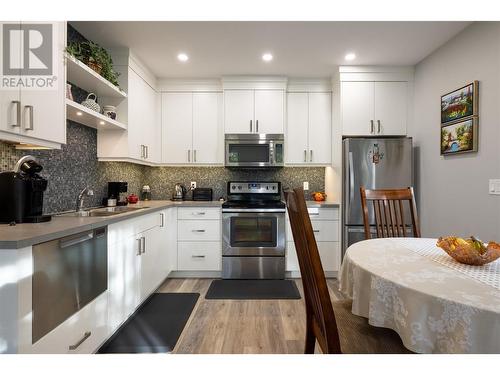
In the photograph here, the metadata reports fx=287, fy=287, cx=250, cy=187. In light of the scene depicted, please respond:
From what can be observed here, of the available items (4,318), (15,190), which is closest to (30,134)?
(15,190)

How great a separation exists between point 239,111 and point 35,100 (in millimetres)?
2272

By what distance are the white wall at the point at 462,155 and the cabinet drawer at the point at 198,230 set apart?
7.59 feet

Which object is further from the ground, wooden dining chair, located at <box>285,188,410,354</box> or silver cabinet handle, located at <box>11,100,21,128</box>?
silver cabinet handle, located at <box>11,100,21,128</box>

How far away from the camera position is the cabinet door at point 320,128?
12.0 ft

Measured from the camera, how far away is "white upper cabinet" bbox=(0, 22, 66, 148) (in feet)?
4.89

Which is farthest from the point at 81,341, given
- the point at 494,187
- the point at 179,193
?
the point at 494,187

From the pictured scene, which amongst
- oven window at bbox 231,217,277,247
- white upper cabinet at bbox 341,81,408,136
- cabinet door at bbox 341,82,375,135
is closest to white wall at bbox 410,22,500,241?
white upper cabinet at bbox 341,81,408,136

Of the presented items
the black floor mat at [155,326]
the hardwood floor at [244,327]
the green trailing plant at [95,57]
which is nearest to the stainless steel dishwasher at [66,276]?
the black floor mat at [155,326]

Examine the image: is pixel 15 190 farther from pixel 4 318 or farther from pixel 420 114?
pixel 420 114

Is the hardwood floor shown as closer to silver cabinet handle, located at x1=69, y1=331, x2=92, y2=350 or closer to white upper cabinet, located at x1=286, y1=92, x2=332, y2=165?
silver cabinet handle, located at x1=69, y1=331, x2=92, y2=350

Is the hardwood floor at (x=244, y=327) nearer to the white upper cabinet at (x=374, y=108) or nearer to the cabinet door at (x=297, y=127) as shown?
the cabinet door at (x=297, y=127)

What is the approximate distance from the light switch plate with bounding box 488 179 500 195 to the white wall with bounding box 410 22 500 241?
41 millimetres

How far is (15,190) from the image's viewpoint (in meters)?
1.61
